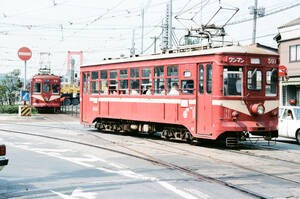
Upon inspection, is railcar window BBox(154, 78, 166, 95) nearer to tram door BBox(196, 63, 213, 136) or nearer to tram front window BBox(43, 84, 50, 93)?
tram door BBox(196, 63, 213, 136)

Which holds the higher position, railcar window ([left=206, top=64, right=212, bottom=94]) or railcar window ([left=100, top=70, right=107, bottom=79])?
railcar window ([left=100, top=70, right=107, bottom=79])

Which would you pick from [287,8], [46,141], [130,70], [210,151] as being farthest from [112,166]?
[287,8]

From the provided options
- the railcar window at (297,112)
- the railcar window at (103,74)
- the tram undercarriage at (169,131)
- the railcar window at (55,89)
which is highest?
the railcar window at (103,74)

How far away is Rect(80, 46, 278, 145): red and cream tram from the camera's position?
13828 millimetres

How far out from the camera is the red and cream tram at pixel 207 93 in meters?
13.8

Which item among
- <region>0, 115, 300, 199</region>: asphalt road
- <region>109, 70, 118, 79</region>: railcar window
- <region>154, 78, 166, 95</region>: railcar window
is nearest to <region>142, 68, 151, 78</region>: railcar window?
<region>154, 78, 166, 95</region>: railcar window

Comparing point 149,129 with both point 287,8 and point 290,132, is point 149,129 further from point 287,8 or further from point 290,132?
point 287,8

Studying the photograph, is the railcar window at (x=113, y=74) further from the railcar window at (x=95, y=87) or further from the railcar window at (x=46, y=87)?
the railcar window at (x=46, y=87)

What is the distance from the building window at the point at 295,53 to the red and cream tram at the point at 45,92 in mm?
19090

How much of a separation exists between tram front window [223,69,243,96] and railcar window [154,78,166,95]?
267 centimetres

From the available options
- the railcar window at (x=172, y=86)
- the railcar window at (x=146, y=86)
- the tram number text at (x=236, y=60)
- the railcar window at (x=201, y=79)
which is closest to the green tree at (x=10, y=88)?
the railcar window at (x=146, y=86)

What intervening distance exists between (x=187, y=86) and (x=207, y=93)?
937 mm

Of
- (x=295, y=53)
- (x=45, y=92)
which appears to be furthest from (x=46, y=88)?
(x=295, y=53)

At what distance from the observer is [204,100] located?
14.3 meters
